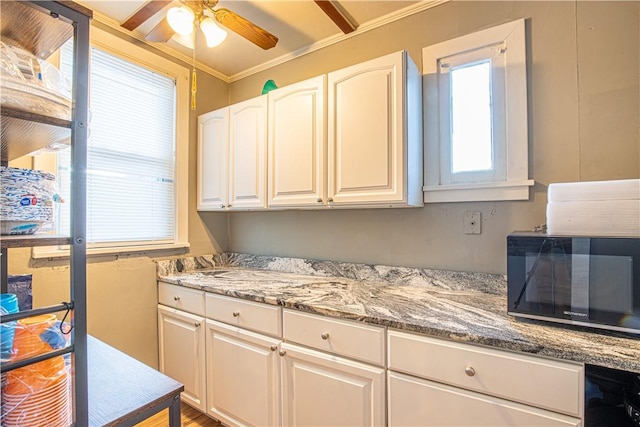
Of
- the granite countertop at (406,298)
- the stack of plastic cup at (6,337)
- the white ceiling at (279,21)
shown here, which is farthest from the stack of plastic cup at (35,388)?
the white ceiling at (279,21)

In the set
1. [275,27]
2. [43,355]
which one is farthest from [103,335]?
[275,27]

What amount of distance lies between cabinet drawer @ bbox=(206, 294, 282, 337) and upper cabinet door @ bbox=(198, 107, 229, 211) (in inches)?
30.5

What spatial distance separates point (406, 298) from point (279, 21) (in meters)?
1.82

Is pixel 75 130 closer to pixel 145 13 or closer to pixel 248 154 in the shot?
pixel 145 13

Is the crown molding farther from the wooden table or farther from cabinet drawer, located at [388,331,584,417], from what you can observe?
the wooden table

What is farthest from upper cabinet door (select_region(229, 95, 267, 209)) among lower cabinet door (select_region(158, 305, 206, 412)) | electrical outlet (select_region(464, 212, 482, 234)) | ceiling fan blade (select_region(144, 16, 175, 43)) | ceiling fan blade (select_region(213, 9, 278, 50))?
electrical outlet (select_region(464, 212, 482, 234))

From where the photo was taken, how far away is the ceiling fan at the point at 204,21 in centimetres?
144

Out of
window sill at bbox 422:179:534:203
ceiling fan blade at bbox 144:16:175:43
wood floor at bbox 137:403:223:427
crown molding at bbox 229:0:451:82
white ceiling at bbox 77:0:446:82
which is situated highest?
white ceiling at bbox 77:0:446:82

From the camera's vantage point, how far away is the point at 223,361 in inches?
69.9

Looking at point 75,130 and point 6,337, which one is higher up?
point 75,130

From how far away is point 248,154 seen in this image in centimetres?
217

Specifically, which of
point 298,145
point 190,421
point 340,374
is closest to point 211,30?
point 298,145

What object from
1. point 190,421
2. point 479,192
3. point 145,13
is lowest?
point 190,421

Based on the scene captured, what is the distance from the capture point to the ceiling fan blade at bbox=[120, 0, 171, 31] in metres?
1.52
